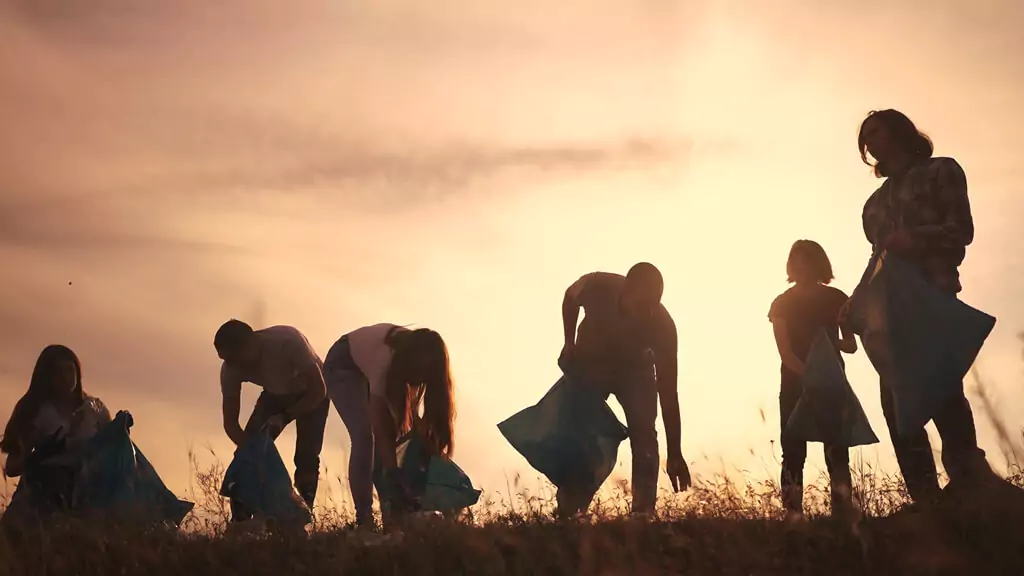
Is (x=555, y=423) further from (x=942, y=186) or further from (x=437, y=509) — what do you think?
(x=942, y=186)

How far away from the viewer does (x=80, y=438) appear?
25.1 ft

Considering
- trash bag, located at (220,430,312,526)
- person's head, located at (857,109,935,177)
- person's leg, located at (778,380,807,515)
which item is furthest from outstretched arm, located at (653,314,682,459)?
trash bag, located at (220,430,312,526)

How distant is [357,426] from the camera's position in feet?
23.6

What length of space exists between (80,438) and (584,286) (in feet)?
12.0

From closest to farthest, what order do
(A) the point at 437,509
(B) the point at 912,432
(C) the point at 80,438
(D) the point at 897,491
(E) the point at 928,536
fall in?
(E) the point at 928,536 < (B) the point at 912,432 < (D) the point at 897,491 < (A) the point at 437,509 < (C) the point at 80,438

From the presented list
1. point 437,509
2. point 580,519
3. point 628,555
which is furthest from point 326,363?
point 628,555

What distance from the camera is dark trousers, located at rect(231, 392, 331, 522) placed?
752 cm

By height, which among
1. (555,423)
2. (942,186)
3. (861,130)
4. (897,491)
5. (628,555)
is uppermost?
(861,130)

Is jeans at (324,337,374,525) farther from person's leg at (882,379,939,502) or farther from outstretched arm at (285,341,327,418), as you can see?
person's leg at (882,379,939,502)

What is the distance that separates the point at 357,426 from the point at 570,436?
139 centimetres

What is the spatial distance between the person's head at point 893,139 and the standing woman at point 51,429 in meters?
5.50

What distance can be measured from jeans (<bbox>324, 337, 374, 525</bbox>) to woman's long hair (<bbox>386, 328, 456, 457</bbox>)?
1.41 feet

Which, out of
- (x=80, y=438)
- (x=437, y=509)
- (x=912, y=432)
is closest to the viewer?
(x=912, y=432)

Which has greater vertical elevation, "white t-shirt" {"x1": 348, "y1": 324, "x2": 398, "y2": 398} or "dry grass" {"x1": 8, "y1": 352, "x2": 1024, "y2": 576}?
"white t-shirt" {"x1": 348, "y1": 324, "x2": 398, "y2": 398}
